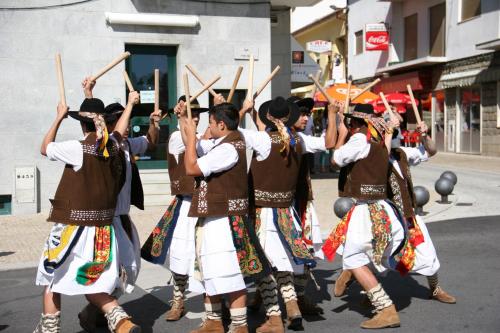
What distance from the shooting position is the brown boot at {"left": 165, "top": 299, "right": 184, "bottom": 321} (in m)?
5.76

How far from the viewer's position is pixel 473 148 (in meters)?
26.6

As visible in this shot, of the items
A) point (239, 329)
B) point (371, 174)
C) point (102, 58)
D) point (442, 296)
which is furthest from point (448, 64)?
point (239, 329)

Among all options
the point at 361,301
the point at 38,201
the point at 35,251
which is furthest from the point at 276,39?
the point at 361,301

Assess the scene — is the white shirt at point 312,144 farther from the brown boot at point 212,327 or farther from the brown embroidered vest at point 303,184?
the brown boot at point 212,327

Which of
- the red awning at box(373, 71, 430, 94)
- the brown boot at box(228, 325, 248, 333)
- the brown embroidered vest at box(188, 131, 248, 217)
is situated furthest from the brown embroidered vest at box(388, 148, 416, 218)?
the red awning at box(373, 71, 430, 94)

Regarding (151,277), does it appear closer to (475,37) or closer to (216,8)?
(216,8)

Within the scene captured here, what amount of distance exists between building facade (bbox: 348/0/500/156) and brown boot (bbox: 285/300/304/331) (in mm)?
18724

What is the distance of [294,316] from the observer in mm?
5270

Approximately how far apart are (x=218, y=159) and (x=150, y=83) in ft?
27.6

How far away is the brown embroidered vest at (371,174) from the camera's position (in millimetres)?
5594

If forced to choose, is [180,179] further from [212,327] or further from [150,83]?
[150,83]

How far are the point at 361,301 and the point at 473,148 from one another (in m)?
21.8

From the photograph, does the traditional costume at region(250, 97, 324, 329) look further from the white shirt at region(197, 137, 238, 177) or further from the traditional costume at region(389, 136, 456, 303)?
the traditional costume at region(389, 136, 456, 303)

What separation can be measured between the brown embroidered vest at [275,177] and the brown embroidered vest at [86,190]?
124 centimetres
